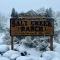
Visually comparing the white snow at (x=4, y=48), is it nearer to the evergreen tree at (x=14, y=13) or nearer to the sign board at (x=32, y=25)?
the sign board at (x=32, y=25)

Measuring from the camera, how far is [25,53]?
1.09m

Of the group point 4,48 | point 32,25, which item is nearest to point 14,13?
point 32,25

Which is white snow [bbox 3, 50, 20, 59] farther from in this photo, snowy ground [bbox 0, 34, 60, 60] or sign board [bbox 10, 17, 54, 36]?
sign board [bbox 10, 17, 54, 36]

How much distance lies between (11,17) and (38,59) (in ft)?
1.17

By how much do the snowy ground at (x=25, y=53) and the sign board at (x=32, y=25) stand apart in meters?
0.11

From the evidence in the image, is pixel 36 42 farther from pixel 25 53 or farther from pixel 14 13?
pixel 14 13

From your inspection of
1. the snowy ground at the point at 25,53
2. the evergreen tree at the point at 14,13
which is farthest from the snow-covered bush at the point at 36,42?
the evergreen tree at the point at 14,13

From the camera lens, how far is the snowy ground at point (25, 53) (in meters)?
1.08

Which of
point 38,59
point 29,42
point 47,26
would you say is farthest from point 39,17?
point 38,59

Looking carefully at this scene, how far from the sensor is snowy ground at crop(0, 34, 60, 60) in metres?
1.08

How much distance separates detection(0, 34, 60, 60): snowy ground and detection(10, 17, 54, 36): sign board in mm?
108

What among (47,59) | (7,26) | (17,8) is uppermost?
(17,8)

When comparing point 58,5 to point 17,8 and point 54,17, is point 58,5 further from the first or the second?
point 17,8

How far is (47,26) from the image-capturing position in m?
1.08
